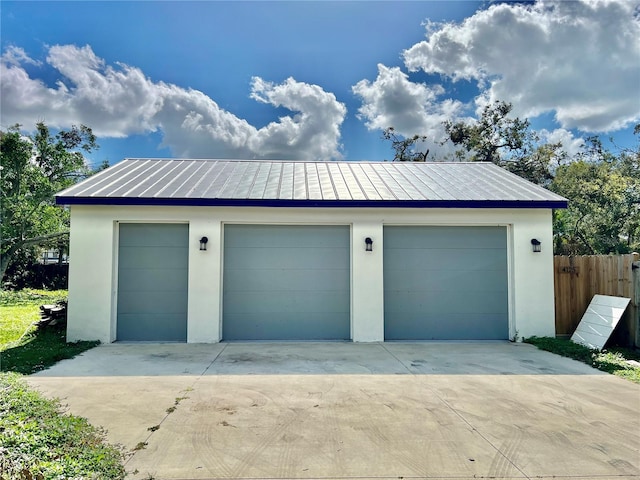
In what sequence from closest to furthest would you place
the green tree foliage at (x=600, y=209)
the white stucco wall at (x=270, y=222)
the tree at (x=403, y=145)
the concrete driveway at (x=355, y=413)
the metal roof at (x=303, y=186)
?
the concrete driveway at (x=355, y=413) < the white stucco wall at (x=270, y=222) < the metal roof at (x=303, y=186) < the green tree foliage at (x=600, y=209) < the tree at (x=403, y=145)

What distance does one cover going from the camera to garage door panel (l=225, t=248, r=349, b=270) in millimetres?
7844

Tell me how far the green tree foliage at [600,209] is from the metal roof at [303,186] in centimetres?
810

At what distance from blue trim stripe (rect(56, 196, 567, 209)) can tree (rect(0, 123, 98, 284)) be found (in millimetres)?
8917

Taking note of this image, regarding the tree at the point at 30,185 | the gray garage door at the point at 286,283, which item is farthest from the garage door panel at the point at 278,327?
the tree at the point at 30,185

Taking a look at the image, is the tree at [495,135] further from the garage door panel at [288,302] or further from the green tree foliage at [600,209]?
the garage door panel at [288,302]

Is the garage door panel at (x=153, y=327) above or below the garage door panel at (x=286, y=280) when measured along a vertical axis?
below

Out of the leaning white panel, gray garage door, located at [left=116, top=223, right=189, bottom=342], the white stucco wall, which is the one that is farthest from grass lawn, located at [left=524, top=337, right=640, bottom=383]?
gray garage door, located at [left=116, top=223, right=189, bottom=342]

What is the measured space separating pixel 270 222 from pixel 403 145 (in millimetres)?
18822

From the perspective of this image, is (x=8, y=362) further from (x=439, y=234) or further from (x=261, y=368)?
(x=439, y=234)

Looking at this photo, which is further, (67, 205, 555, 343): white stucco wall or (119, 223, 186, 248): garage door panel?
(119, 223, 186, 248): garage door panel

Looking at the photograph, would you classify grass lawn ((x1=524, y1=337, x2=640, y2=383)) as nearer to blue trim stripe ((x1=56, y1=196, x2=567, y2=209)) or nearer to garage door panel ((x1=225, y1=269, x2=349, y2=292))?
blue trim stripe ((x1=56, y1=196, x2=567, y2=209))

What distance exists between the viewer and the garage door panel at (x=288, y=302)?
25.5 ft

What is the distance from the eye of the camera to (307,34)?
1105 centimetres

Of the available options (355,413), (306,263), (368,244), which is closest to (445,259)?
(368,244)
